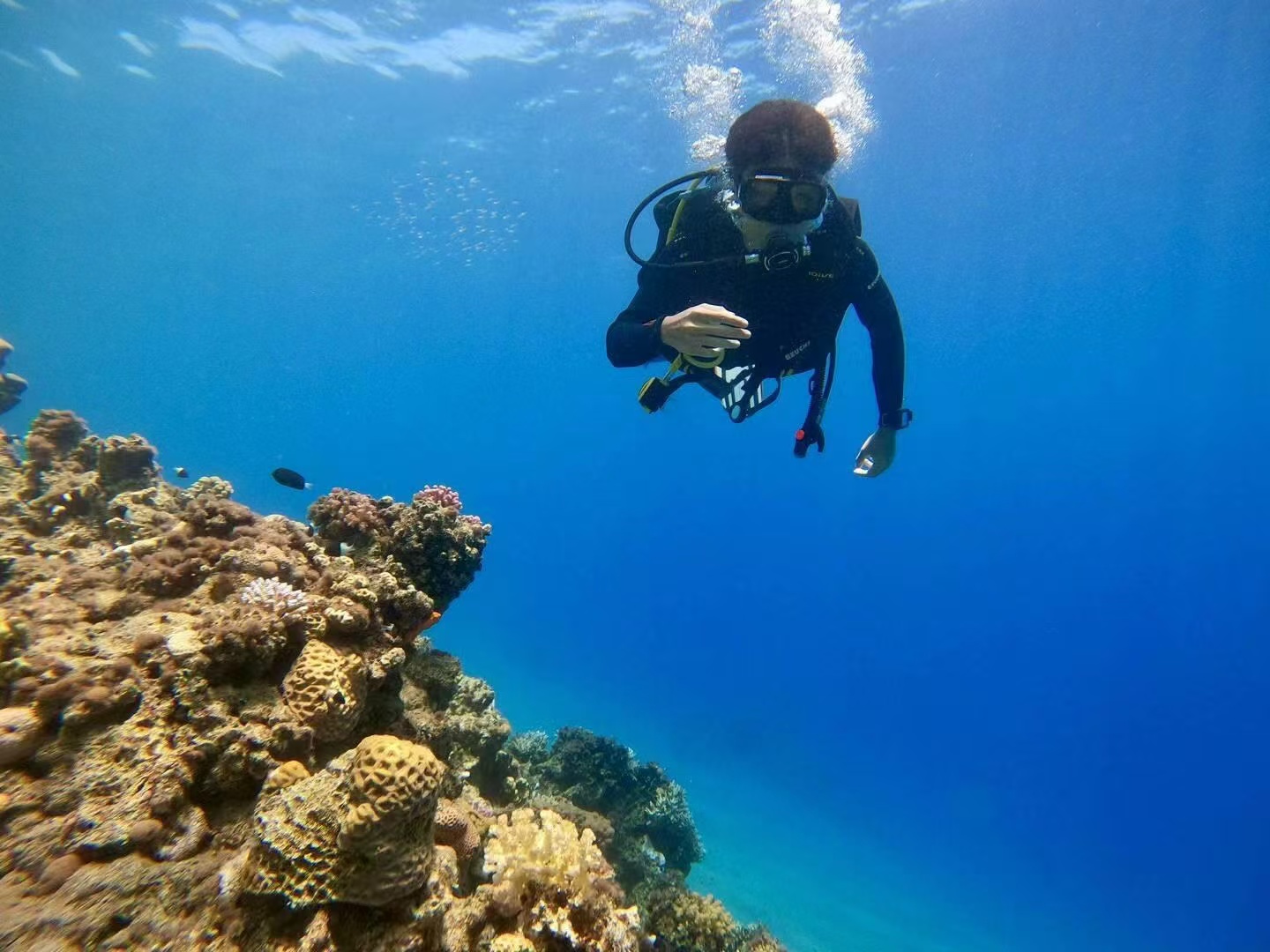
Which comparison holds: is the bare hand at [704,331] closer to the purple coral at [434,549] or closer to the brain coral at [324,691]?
the purple coral at [434,549]

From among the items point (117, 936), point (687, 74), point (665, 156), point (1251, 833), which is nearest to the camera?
point (117, 936)

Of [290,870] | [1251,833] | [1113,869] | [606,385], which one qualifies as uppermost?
[606,385]

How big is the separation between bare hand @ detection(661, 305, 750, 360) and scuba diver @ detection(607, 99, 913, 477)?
2 cm

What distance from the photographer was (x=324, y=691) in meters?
3.17

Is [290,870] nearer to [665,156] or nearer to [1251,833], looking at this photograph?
[665,156]

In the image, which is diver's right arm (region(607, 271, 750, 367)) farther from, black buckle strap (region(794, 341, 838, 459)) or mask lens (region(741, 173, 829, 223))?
black buckle strap (region(794, 341, 838, 459))

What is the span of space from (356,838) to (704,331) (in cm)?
358

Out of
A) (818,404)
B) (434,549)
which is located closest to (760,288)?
(818,404)

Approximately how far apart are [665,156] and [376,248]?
36516 millimetres

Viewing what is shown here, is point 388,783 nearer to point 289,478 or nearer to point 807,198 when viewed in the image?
point 807,198

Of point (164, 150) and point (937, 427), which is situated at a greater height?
point (937, 427)

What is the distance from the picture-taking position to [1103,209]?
→ 110 feet

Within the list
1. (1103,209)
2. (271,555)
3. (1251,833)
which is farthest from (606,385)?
(271,555)

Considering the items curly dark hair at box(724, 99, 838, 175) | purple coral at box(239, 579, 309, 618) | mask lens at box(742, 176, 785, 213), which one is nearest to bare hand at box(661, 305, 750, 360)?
mask lens at box(742, 176, 785, 213)
